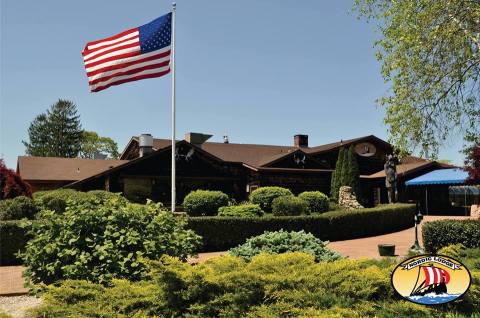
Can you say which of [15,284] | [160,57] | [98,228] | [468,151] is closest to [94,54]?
[160,57]

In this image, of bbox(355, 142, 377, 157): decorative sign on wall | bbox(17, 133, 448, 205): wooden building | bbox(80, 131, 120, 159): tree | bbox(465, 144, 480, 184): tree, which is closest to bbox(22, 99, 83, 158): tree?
bbox(80, 131, 120, 159): tree

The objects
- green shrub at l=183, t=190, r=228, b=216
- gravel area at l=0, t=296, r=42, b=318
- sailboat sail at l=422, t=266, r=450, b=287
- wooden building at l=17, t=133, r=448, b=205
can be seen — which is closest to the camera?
sailboat sail at l=422, t=266, r=450, b=287

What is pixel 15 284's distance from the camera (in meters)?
10.3

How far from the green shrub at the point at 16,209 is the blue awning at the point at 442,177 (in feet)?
90.1

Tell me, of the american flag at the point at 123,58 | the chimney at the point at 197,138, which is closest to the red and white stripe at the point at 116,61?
the american flag at the point at 123,58

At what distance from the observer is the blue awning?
99.7 ft

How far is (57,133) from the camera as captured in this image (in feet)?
220

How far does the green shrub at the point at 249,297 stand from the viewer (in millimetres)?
3924

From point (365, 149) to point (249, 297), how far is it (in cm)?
3560

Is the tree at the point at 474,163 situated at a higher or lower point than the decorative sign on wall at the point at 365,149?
lower

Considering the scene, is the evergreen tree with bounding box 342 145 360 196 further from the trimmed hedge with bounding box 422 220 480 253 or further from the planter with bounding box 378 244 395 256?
the trimmed hedge with bounding box 422 220 480 253

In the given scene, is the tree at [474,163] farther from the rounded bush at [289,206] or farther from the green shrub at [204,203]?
the green shrub at [204,203]

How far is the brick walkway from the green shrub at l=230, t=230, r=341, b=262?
355cm

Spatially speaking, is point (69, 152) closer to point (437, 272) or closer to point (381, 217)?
point (381, 217)
